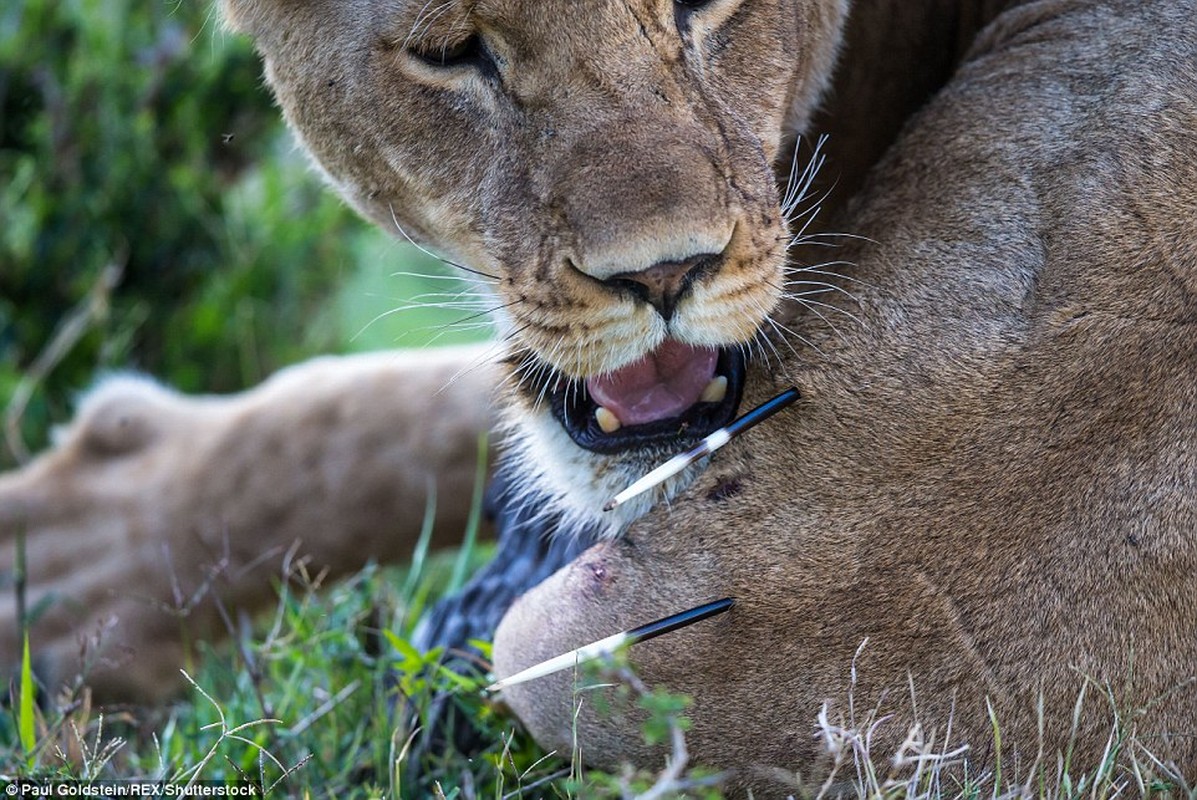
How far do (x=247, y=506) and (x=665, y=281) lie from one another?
1.45m

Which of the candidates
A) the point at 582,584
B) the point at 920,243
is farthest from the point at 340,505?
the point at 920,243

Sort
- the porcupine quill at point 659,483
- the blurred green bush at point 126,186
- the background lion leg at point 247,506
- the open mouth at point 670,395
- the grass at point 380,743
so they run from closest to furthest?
the grass at point 380,743 < the porcupine quill at point 659,483 < the open mouth at point 670,395 < the background lion leg at point 247,506 < the blurred green bush at point 126,186

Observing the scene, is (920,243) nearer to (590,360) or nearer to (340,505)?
(590,360)

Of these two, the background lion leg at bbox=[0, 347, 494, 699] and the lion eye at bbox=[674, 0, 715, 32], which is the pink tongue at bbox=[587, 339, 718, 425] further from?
the background lion leg at bbox=[0, 347, 494, 699]

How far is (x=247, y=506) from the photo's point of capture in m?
2.80

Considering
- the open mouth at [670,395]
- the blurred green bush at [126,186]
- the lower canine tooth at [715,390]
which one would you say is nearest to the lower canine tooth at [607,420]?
the open mouth at [670,395]

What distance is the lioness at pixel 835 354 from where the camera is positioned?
1.57 m

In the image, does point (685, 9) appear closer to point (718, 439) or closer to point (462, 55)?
point (462, 55)

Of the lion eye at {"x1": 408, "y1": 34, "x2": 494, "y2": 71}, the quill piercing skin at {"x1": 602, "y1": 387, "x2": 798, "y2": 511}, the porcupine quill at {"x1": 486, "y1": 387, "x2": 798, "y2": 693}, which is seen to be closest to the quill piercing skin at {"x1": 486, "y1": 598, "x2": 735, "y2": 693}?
the porcupine quill at {"x1": 486, "y1": 387, "x2": 798, "y2": 693}

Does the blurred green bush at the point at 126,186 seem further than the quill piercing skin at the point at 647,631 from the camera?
Yes

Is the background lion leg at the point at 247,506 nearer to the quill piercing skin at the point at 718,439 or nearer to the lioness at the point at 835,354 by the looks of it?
the lioness at the point at 835,354

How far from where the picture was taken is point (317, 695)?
208 cm

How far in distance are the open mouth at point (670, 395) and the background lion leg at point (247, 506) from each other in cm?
97

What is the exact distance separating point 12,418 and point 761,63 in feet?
6.52
